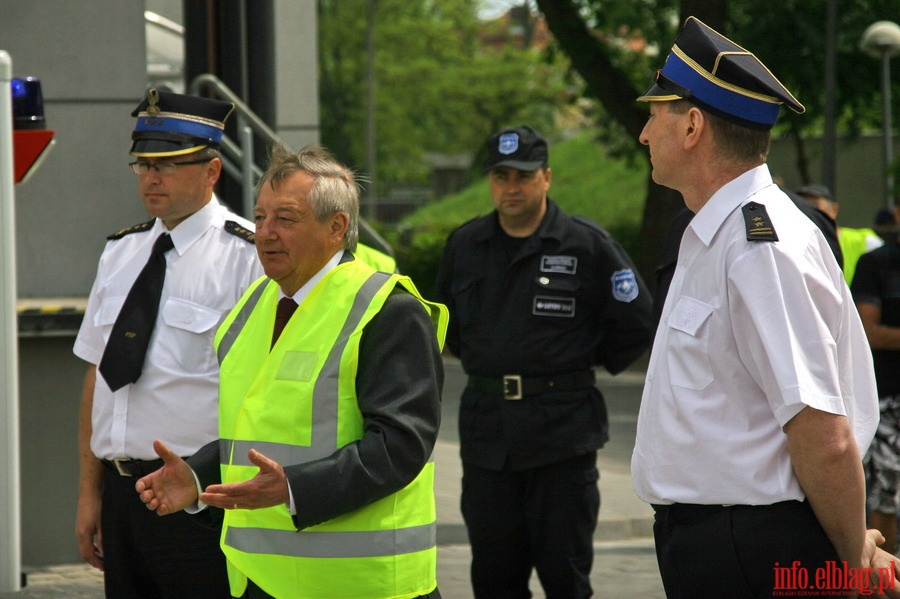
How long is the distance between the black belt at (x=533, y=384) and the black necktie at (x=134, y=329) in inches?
69.2

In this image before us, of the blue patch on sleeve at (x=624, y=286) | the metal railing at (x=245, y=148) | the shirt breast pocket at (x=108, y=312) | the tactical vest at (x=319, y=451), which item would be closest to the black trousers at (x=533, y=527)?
the blue patch on sleeve at (x=624, y=286)

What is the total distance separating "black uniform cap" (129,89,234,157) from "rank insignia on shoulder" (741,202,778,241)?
2.07 m

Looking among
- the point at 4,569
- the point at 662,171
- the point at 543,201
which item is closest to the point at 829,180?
the point at 543,201

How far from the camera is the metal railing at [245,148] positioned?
6.25 m

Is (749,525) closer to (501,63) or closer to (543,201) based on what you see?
(543,201)

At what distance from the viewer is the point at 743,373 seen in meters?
2.63

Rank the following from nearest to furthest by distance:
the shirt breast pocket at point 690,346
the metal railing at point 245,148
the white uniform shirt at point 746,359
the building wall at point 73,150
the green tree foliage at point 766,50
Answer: the white uniform shirt at point 746,359 → the shirt breast pocket at point 690,346 → the metal railing at point 245,148 → the building wall at point 73,150 → the green tree foliage at point 766,50

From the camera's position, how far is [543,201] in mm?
5578

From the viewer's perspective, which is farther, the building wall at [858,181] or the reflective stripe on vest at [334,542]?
the building wall at [858,181]

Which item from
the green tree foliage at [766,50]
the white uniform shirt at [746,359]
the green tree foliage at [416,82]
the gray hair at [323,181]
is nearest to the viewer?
the white uniform shirt at [746,359]

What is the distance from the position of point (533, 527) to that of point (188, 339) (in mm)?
1901

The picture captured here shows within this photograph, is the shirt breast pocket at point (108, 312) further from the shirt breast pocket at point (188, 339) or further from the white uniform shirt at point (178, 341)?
the shirt breast pocket at point (188, 339)

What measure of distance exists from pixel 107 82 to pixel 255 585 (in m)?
4.47
